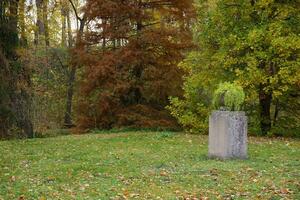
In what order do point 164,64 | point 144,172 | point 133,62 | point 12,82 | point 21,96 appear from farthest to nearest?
point 164,64 → point 133,62 → point 21,96 → point 12,82 → point 144,172

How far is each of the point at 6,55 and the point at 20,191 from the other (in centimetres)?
1120

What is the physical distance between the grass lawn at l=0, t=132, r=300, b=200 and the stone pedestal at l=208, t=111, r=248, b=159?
1.01 ft

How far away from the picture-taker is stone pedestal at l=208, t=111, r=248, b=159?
1199 centimetres

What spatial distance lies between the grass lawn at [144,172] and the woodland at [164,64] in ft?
11.7

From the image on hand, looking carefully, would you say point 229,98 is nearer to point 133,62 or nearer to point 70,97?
point 133,62

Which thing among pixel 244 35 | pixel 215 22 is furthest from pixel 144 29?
pixel 244 35

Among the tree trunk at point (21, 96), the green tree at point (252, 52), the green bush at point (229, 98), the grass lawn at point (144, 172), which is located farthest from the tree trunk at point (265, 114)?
the tree trunk at point (21, 96)

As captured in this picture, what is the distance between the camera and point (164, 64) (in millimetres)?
21531

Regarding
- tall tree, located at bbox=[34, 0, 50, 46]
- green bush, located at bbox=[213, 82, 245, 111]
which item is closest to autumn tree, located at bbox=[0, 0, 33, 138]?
tall tree, located at bbox=[34, 0, 50, 46]

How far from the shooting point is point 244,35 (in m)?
17.5

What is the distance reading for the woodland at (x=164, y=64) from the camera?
17.4 metres

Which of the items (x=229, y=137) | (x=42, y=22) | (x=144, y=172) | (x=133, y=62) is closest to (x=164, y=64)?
(x=133, y=62)

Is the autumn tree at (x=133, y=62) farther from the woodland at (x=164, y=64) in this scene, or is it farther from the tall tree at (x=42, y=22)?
the tall tree at (x=42, y=22)

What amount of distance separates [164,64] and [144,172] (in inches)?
460
